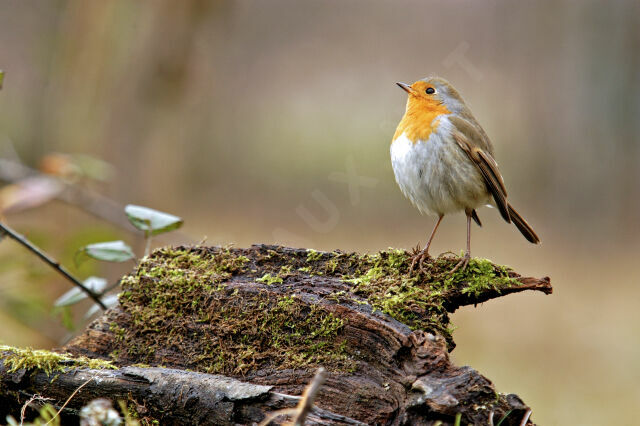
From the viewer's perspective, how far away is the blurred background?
199 inches

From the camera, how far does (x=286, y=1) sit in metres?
9.86

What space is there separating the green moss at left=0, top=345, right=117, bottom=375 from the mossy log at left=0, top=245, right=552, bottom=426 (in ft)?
0.07

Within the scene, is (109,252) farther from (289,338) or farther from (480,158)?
(480,158)

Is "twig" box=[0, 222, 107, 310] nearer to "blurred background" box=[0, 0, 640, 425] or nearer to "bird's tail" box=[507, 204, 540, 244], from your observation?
"blurred background" box=[0, 0, 640, 425]

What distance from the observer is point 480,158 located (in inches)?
97.0

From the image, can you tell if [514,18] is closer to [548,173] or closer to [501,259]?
[548,173]

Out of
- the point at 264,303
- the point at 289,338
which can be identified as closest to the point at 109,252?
the point at 264,303

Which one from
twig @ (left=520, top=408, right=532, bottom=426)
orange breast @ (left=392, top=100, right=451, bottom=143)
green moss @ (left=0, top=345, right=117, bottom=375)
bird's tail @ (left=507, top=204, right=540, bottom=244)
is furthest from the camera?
bird's tail @ (left=507, top=204, right=540, bottom=244)

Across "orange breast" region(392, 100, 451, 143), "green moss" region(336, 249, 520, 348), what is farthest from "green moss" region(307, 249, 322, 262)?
"orange breast" region(392, 100, 451, 143)

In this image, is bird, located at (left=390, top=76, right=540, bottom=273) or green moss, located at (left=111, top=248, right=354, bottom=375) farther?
bird, located at (left=390, top=76, right=540, bottom=273)

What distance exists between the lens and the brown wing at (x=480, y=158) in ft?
8.03

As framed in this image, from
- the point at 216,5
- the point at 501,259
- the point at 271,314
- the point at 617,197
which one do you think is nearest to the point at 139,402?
the point at 271,314

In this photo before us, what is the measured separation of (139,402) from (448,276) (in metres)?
1.03

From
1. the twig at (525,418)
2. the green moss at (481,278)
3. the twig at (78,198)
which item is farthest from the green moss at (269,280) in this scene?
the twig at (78,198)
